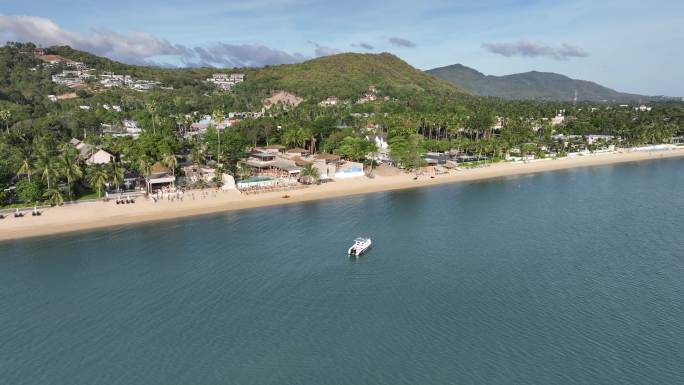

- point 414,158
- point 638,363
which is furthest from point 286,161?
point 638,363

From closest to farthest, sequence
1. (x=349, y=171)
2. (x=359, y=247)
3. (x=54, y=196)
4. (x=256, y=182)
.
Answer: (x=359, y=247), (x=54, y=196), (x=256, y=182), (x=349, y=171)

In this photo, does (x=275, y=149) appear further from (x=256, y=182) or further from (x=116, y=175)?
(x=116, y=175)

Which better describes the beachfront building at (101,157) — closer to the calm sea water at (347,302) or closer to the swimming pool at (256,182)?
the swimming pool at (256,182)

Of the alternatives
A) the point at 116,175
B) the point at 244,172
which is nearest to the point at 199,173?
the point at 244,172

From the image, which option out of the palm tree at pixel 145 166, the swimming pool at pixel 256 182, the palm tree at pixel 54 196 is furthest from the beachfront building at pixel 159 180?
the palm tree at pixel 54 196

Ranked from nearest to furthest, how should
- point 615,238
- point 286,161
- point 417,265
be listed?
point 417,265, point 615,238, point 286,161

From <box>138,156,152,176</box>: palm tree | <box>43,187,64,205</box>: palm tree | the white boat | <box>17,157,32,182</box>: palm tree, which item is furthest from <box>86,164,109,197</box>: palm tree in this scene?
the white boat

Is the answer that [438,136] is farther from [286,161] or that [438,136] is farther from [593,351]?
[593,351]
